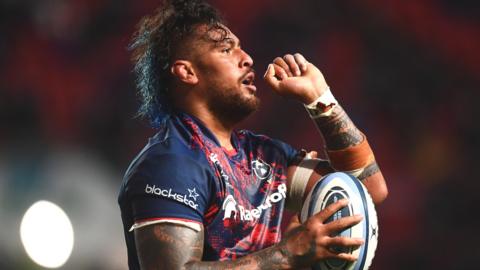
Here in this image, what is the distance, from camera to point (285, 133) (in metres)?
6.59

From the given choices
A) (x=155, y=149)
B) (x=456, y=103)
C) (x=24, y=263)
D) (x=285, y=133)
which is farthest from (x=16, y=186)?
(x=155, y=149)

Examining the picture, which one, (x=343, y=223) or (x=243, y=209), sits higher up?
(x=243, y=209)

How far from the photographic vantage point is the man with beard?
256 cm

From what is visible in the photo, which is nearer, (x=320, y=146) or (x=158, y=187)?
(x=158, y=187)

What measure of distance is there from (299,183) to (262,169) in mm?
174

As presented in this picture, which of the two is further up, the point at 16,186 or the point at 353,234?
the point at 16,186

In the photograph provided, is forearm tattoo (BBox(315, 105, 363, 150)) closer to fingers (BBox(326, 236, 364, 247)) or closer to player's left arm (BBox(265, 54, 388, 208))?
player's left arm (BBox(265, 54, 388, 208))

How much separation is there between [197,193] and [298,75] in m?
0.67

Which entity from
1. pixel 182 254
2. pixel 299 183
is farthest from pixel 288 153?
Result: pixel 182 254

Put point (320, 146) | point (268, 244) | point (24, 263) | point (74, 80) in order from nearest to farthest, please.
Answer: point (268, 244) < point (24, 263) < point (320, 146) < point (74, 80)

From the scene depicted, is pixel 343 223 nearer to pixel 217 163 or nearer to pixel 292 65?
pixel 217 163

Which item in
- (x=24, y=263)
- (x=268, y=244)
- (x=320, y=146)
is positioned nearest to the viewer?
(x=268, y=244)

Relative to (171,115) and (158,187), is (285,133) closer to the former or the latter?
(171,115)

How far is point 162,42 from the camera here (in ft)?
10.3
